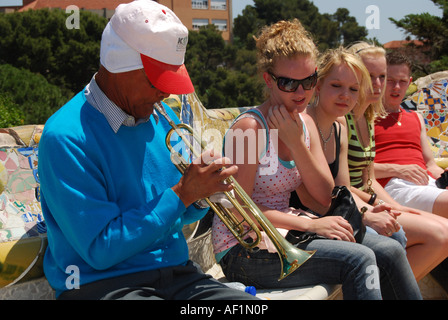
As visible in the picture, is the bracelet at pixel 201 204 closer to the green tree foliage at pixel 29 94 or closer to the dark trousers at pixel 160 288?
the dark trousers at pixel 160 288

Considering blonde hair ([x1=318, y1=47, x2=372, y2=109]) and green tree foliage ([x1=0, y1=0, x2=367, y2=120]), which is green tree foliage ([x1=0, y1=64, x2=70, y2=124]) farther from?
blonde hair ([x1=318, y1=47, x2=372, y2=109])

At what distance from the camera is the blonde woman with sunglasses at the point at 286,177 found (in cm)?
261

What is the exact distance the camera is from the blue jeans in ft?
8.35

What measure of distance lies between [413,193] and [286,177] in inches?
61.4

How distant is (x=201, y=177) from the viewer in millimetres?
2055

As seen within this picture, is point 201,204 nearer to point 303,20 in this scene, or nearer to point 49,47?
point 49,47

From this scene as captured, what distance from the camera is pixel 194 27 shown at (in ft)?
111

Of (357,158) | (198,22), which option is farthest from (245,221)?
(198,22)

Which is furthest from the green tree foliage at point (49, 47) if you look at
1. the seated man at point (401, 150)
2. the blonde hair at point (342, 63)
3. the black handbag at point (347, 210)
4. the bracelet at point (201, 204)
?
the bracelet at point (201, 204)

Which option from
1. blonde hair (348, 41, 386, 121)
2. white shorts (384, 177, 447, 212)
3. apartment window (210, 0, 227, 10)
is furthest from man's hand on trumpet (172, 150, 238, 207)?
apartment window (210, 0, 227, 10)

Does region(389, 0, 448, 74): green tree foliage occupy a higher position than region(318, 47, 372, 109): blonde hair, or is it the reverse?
region(389, 0, 448, 74): green tree foliage

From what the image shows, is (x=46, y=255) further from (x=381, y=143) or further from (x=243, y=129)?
(x=381, y=143)

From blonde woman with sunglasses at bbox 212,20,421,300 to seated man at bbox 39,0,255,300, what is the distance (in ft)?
1.71
